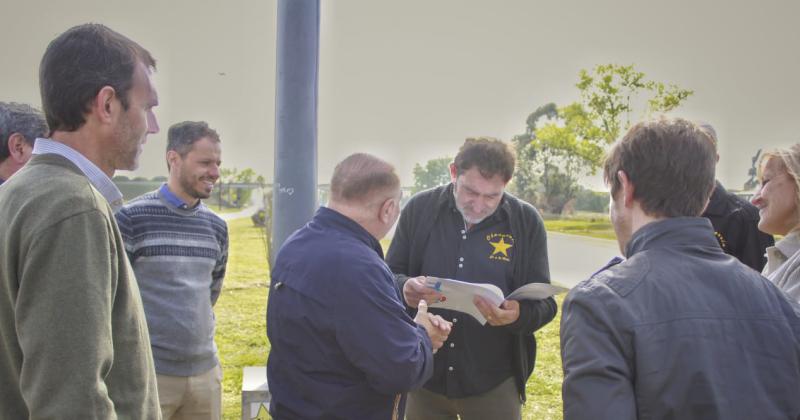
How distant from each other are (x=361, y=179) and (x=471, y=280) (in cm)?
113

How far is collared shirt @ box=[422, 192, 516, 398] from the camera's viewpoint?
10.4 ft

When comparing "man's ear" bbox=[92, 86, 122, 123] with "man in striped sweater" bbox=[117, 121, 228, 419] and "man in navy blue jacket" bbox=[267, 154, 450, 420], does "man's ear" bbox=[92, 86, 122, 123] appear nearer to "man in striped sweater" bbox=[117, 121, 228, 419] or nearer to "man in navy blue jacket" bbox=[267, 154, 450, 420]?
"man in navy blue jacket" bbox=[267, 154, 450, 420]

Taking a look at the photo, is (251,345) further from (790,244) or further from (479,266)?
(790,244)

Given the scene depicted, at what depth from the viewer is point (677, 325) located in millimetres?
1497

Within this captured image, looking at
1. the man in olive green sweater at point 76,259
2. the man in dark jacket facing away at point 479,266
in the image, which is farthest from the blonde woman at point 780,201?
the man in olive green sweater at point 76,259

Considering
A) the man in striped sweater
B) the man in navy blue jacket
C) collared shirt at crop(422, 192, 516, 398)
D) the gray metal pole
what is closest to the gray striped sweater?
the man in striped sweater

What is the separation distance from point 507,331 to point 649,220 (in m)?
1.67

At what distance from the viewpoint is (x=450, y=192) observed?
3420mm

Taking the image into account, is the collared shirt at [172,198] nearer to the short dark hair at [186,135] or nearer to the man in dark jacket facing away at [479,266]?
the short dark hair at [186,135]

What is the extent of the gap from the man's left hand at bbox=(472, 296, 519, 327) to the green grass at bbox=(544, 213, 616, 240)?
21306mm

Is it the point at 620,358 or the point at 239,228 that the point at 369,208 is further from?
the point at 239,228

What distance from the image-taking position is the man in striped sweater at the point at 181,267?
328 centimetres

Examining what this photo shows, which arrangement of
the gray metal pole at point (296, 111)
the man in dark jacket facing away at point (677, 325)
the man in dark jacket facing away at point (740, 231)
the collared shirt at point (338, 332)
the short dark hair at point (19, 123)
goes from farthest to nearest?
the gray metal pole at point (296, 111) → the man in dark jacket facing away at point (740, 231) → the short dark hair at point (19, 123) → the collared shirt at point (338, 332) → the man in dark jacket facing away at point (677, 325)

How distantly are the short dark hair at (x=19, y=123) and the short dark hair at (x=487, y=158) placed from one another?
80.5 inches
